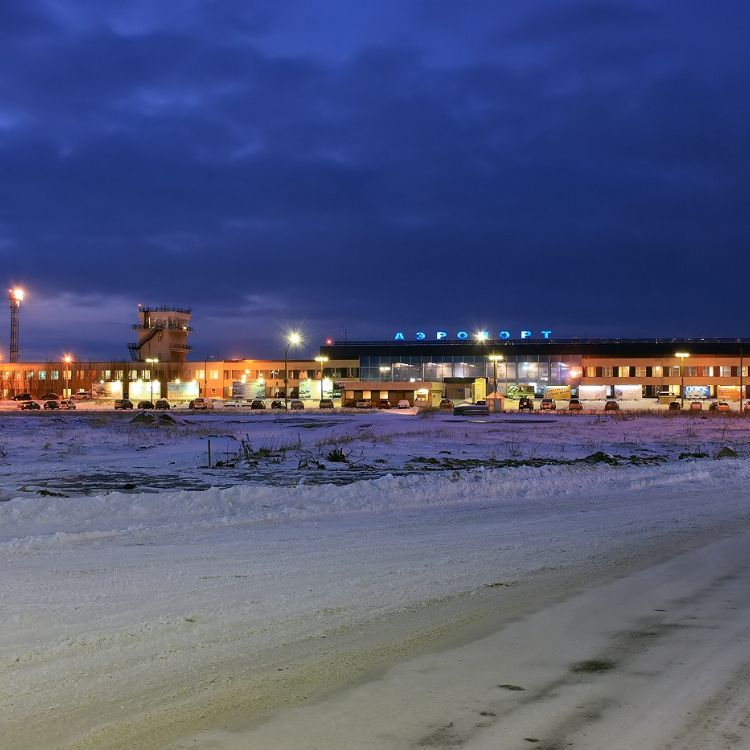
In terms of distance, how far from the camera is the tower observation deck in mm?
136375

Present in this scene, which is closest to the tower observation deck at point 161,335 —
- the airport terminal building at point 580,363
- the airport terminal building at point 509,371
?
the airport terminal building at point 509,371

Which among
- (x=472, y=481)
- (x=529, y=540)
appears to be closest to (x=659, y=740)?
(x=529, y=540)

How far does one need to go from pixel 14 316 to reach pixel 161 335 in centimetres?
2536

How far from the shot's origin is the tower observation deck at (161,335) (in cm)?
13638

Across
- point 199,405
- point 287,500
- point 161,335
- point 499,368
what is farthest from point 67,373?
point 287,500

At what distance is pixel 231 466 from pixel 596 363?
10049 cm

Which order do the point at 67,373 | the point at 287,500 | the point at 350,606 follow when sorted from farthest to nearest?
the point at 67,373, the point at 287,500, the point at 350,606

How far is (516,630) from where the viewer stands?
793 cm

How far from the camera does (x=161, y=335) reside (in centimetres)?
13625

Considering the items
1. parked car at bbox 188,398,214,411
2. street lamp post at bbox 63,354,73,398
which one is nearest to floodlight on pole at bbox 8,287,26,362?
street lamp post at bbox 63,354,73,398

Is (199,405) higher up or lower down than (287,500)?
lower down

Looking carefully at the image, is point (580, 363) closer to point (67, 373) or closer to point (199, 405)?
point (199, 405)

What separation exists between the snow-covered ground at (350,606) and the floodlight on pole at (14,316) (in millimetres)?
122886

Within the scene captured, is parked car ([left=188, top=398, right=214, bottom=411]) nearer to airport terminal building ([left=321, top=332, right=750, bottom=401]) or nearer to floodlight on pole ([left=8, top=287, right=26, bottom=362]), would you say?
airport terminal building ([left=321, top=332, right=750, bottom=401])
